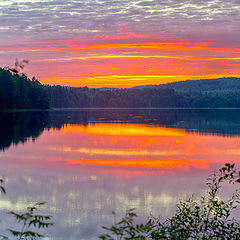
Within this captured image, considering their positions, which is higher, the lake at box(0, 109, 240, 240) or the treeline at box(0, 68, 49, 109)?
the treeline at box(0, 68, 49, 109)

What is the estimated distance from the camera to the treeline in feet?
424

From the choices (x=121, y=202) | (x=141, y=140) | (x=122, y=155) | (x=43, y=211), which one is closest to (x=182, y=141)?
(x=141, y=140)

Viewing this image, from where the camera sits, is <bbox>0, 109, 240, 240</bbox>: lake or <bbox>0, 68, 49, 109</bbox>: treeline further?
<bbox>0, 68, 49, 109</bbox>: treeline

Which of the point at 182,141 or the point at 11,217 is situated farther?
the point at 182,141

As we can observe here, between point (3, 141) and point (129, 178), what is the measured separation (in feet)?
81.4

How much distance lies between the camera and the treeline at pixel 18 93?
12912 cm

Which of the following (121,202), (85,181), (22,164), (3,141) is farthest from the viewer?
(3,141)

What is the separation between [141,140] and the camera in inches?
1833

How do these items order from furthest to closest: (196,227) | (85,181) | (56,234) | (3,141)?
Answer: (3,141) < (85,181) < (56,234) < (196,227)

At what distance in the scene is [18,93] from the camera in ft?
456

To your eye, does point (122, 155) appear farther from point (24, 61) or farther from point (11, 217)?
point (24, 61)

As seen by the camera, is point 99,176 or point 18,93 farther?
point 18,93

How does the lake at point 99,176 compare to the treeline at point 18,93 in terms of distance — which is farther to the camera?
the treeline at point 18,93

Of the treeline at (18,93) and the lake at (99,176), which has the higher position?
the treeline at (18,93)
